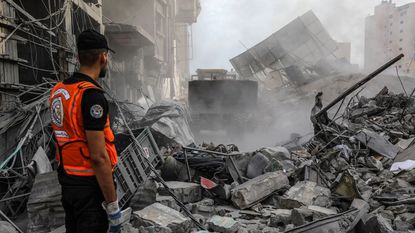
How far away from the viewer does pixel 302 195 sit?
4508 millimetres

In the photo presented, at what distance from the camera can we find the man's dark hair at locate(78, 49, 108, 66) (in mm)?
2021

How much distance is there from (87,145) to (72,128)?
12cm

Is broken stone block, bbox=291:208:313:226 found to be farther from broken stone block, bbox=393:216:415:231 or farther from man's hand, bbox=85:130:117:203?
man's hand, bbox=85:130:117:203

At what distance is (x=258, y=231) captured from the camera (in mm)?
3740

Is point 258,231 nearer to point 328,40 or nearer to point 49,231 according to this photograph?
point 49,231

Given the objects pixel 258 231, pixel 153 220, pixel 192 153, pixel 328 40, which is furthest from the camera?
pixel 328 40

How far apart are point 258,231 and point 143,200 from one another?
4.26 feet

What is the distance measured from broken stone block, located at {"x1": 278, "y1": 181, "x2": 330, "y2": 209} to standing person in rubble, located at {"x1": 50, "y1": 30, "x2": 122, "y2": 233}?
2.82 meters

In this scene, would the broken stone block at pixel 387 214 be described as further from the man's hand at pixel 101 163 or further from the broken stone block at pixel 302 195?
the man's hand at pixel 101 163

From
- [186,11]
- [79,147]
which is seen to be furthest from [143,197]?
[186,11]

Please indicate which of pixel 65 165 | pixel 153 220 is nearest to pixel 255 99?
pixel 153 220

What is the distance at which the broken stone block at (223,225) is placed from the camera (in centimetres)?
363

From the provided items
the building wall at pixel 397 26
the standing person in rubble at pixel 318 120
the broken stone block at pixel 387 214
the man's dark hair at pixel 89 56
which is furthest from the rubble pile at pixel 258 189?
the building wall at pixel 397 26

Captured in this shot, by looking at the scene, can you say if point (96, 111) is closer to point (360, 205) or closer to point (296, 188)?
point (360, 205)
